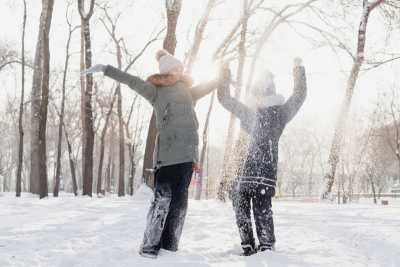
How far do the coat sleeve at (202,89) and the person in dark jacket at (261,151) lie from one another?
87mm

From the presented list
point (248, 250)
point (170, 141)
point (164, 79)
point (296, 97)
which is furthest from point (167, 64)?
point (248, 250)

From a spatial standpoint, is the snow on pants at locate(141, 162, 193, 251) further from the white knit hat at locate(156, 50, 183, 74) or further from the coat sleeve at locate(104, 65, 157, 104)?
the white knit hat at locate(156, 50, 183, 74)

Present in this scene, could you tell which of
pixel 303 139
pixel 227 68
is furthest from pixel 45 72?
pixel 303 139

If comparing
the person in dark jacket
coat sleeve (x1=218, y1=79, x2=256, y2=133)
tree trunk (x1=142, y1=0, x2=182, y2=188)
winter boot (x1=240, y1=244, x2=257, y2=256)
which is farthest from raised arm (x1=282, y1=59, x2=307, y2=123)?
tree trunk (x1=142, y1=0, x2=182, y2=188)

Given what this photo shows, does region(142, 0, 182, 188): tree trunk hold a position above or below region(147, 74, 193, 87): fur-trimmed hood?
above

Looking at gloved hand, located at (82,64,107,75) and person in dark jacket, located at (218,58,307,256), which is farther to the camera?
person in dark jacket, located at (218,58,307,256)

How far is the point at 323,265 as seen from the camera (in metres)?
3.79

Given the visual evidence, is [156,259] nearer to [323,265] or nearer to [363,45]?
[323,265]

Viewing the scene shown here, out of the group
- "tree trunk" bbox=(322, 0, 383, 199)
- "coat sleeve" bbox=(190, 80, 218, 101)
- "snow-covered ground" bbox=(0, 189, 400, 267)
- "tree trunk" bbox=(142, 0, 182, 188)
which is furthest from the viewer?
"tree trunk" bbox=(322, 0, 383, 199)

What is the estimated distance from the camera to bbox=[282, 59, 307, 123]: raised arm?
14.8 ft


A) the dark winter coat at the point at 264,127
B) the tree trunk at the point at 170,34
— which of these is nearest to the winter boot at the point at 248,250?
the dark winter coat at the point at 264,127

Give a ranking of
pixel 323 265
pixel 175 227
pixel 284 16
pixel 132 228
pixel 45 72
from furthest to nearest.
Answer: pixel 284 16 → pixel 45 72 → pixel 132 228 → pixel 175 227 → pixel 323 265

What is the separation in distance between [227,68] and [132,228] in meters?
2.62

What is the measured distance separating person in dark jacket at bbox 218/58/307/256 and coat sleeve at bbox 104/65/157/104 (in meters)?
0.72
